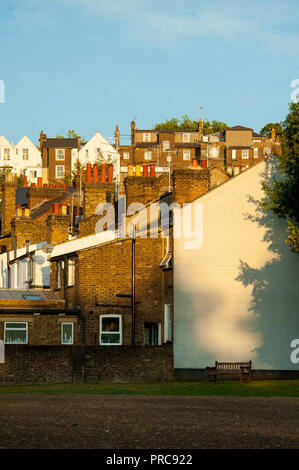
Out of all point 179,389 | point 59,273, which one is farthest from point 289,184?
point 59,273

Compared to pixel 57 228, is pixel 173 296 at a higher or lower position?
lower

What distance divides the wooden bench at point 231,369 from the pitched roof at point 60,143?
10580cm

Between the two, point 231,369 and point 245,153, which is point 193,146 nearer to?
point 245,153

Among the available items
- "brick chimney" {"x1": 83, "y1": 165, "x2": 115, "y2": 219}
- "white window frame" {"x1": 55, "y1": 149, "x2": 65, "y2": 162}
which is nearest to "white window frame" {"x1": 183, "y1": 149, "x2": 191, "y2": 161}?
"white window frame" {"x1": 55, "y1": 149, "x2": 65, "y2": 162}

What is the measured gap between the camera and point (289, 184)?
4078 centimetres

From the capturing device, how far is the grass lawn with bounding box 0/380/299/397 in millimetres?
32250

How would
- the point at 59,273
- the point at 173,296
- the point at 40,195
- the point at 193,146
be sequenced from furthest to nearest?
the point at 193,146
the point at 40,195
the point at 59,273
the point at 173,296

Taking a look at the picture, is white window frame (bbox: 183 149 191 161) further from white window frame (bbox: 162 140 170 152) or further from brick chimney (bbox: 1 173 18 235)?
brick chimney (bbox: 1 173 18 235)

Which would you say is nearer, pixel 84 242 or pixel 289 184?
pixel 289 184

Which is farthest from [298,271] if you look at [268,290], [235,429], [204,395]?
[235,429]

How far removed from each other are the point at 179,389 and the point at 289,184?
477 inches

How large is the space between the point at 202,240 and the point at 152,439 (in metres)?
27.5

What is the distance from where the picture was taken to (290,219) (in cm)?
4275

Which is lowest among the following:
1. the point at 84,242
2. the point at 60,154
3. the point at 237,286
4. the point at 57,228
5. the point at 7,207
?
the point at 237,286
